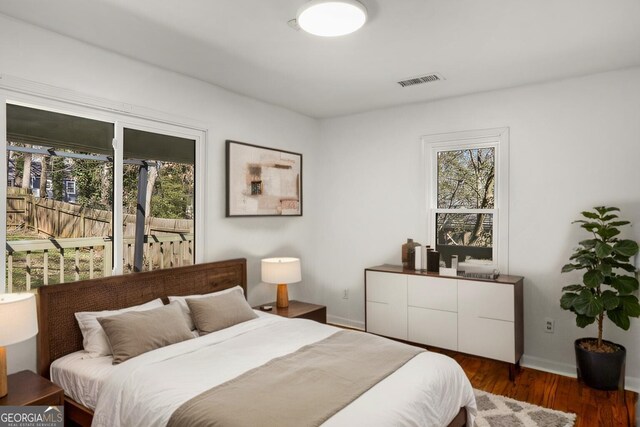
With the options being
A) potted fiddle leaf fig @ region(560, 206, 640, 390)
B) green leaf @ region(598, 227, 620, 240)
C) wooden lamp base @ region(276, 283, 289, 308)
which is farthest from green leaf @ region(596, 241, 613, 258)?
wooden lamp base @ region(276, 283, 289, 308)

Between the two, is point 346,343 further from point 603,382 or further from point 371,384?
point 603,382

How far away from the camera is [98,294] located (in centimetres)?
280

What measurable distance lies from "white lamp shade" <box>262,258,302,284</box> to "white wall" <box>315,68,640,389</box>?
1143 millimetres

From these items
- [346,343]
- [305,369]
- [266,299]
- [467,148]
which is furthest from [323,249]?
[305,369]

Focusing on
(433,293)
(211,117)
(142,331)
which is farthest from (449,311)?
(211,117)

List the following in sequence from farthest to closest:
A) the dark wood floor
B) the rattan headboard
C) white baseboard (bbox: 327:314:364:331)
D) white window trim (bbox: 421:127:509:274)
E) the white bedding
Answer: white baseboard (bbox: 327:314:364:331) → white window trim (bbox: 421:127:509:274) → the dark wood floor → the rattan headboard → the white bedding

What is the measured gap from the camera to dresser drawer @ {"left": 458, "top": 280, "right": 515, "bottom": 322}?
136 inches

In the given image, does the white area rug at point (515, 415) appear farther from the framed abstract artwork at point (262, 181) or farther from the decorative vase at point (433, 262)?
the framed abstract artwork at point (262, 181)

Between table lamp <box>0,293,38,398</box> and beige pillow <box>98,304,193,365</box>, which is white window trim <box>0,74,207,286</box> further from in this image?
beige pillow <box>98,304,193,365</box>

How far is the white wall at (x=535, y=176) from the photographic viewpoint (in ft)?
11.0

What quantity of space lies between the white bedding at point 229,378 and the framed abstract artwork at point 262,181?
5.27 feet

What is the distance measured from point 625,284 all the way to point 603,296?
0.57 feet

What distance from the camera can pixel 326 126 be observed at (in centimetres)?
511

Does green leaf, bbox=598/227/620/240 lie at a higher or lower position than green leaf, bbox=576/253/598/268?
higher
